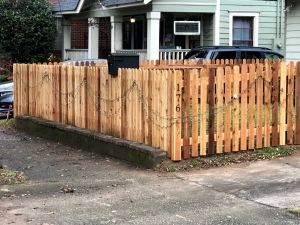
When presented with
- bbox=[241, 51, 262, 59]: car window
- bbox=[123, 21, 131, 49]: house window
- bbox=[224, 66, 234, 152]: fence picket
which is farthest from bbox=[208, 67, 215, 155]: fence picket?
bbox=[123, 21, 131, 49]: house window

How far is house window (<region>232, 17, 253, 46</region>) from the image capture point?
72.1 feet

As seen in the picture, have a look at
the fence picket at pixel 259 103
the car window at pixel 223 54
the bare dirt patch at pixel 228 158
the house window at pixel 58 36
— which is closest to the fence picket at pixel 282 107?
the bare dirt patch at pixel 228 158

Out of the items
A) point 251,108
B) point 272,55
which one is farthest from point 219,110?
point 272,55

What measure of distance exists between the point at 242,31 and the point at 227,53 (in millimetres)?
5993

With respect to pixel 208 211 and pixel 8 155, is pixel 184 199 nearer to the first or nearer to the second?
pixel 208 211

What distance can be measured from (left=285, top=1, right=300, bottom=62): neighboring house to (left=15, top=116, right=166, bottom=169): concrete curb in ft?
22.5

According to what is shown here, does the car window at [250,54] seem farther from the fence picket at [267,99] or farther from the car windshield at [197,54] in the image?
the fence picket at [267,99]

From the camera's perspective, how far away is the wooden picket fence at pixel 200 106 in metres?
8.52

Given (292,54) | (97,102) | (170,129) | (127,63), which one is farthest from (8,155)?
(292,54)

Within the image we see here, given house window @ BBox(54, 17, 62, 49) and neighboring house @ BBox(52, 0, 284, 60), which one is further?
house window @ BBox(54, 17, 62, 49)

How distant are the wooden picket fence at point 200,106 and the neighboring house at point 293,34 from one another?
16.4ft

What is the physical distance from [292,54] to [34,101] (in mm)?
7414

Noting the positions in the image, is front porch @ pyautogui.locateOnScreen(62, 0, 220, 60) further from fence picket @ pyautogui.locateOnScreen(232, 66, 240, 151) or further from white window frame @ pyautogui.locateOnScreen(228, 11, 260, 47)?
fence picket @ pyautogui.locateOnScreen(232, 66, 240, 151)

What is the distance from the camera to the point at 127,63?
10.2 m
